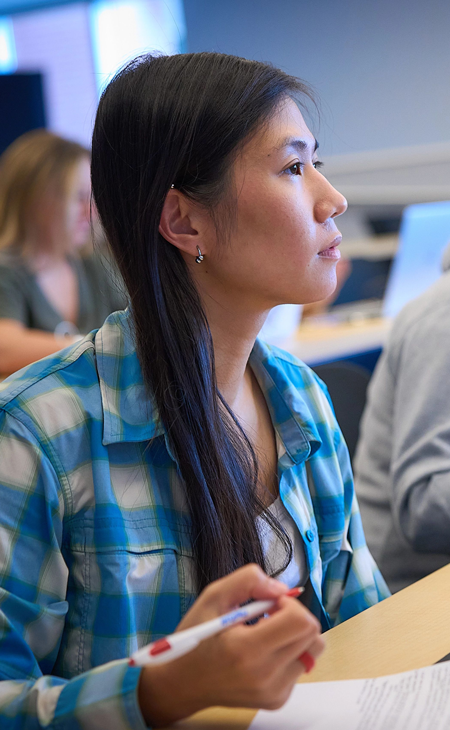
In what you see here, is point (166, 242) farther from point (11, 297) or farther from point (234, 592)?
point (11, 297)

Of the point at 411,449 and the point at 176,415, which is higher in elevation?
the point at 176,415

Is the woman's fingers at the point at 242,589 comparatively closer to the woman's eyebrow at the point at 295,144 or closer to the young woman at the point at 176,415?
the young woman at the point at 176,415

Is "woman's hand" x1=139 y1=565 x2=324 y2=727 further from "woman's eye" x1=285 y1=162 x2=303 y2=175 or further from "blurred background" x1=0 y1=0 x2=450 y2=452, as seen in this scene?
"blurred background" x1=0 y1=0 x2=450 y2=452

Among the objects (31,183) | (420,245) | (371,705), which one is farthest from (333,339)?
(371,705)

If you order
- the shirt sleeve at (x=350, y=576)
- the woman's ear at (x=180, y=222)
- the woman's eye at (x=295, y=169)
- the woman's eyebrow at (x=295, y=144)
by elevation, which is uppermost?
the woman's eyebrow at (x=295, y=144)

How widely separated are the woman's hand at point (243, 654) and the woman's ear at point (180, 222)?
0.47 m

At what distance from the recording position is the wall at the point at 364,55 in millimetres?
3877

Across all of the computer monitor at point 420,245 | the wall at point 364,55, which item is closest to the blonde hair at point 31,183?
the computer monitor at point 420,245

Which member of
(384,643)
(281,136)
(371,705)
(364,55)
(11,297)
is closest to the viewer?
(371,705)

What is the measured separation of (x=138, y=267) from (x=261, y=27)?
151 inches

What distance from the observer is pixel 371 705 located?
0.62 meters

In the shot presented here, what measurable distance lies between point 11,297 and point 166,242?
1541mm

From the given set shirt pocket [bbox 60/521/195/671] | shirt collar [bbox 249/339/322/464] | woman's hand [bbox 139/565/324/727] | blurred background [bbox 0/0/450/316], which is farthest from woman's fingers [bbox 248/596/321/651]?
blurred background [bbox 0/0/450/316]

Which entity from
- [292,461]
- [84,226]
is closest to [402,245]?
[84,226]
